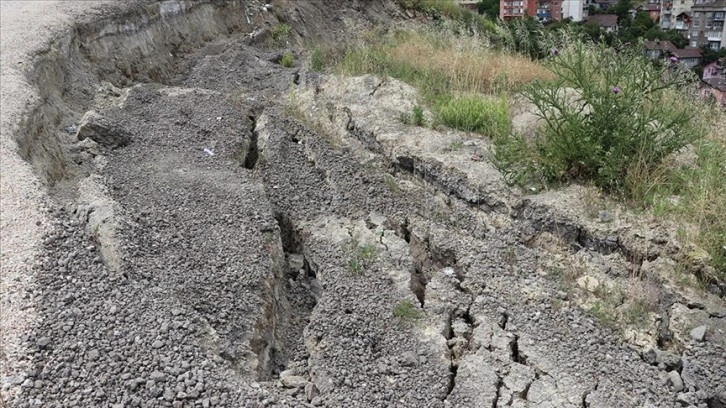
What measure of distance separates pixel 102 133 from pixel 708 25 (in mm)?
8379

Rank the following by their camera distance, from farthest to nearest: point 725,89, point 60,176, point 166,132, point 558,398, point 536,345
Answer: point 166,132 < point 725,89 < point 60,176 < point 536,345 < point 558,398

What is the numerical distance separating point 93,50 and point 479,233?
695 centimetres

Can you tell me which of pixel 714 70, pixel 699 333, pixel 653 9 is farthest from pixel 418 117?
pixel 653 9

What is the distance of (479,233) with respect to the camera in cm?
536

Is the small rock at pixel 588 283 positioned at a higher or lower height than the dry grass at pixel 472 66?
lower

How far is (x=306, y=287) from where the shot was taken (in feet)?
16.7

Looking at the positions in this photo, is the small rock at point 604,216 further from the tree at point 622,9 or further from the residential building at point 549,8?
the residential building at point 549,8

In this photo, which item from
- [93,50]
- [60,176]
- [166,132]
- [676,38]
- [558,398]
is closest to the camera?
[558,398]

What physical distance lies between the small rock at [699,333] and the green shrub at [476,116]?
121 inches

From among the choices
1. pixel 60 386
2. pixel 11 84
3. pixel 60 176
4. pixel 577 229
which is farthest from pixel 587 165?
pixel 11 84

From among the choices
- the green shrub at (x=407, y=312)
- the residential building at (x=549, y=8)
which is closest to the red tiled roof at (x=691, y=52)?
the green shrub at (x=407, y=312)

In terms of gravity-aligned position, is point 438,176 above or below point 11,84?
below

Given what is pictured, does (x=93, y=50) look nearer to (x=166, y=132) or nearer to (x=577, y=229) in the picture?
(x=166, y=132)

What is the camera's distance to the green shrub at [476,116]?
22.0ft
